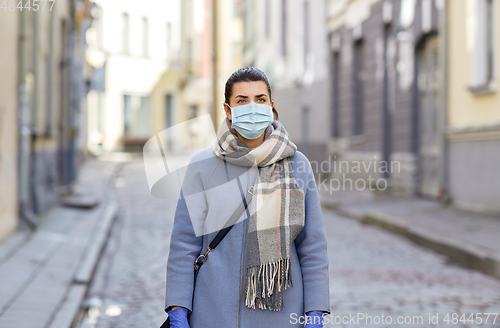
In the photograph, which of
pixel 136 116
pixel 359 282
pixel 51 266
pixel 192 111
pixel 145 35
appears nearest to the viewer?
pixel 359 282

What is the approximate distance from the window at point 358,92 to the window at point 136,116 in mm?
15464

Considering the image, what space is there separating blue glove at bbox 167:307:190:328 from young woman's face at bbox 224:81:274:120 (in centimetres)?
87

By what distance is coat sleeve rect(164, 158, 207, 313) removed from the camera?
2236mm

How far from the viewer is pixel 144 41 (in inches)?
1172

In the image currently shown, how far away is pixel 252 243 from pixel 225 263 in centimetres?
14

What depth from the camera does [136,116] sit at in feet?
96.9

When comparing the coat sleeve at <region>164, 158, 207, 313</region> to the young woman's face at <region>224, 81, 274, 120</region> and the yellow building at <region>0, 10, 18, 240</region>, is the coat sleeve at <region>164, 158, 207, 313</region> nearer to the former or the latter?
the young woman's face at <region>224, 81, 274, 120</region>

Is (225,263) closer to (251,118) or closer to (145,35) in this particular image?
(251,118)

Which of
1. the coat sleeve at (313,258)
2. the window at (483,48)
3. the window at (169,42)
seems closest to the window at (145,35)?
the window at (169,42)

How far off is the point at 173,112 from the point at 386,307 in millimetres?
26926

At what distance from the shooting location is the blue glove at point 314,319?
7.23ft

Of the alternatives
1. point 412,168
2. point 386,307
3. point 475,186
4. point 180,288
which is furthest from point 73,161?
point 180,288

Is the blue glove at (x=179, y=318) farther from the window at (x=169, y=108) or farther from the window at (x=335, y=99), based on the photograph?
the window at (x=169, y=108)

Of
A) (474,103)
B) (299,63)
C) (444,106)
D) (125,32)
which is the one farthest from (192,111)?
(474,103)
